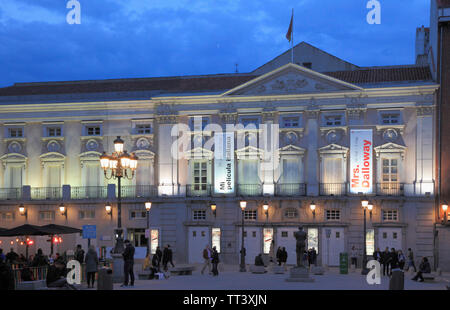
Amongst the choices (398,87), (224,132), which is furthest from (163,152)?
(398,87)

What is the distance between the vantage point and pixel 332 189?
1838 inches

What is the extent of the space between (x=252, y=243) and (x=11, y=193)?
17.5 metres

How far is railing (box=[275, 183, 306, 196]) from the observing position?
47.1 m

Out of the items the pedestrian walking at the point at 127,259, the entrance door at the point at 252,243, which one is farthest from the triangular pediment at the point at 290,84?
the pedestrian walking at the point at 127,259

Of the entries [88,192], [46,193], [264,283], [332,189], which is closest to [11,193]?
[46,193]

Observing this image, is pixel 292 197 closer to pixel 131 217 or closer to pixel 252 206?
pixel 252 206

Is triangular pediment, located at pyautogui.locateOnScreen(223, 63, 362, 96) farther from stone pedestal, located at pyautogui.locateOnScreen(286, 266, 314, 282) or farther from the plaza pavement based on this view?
stone pedestal, located at pyautogui.locateOnScreen(286, 266, 314, 282)

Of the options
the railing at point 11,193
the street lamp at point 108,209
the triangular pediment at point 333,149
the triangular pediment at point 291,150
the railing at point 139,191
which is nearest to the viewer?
the triangular pediment at point 333,149

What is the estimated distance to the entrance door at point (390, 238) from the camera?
148 ft

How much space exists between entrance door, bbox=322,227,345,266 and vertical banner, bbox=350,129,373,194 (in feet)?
9.26

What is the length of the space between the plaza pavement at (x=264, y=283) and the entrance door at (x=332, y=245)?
8043mm

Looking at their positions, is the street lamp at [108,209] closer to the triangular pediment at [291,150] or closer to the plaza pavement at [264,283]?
the triangular pediment at [291,150]

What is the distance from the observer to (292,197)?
153ft

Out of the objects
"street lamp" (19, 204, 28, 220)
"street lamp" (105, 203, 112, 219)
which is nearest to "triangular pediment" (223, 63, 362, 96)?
"street lamp" (105, 203, 112, 219)
